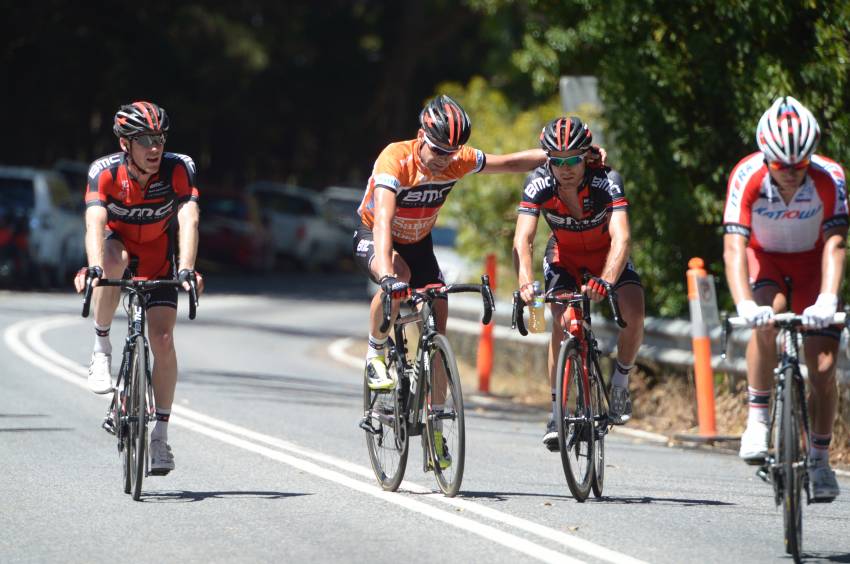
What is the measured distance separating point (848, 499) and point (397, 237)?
2906 millimetres

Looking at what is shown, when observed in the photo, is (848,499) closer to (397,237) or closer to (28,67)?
(397,237)

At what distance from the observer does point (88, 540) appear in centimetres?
726

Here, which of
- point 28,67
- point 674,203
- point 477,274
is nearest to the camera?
point 674,203

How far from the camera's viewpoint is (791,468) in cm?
672

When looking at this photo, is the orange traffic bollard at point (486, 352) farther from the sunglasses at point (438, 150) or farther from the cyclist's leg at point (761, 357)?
the cyclist's leg at point (761, 357)

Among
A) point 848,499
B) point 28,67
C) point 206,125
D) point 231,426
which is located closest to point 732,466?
point 848,499

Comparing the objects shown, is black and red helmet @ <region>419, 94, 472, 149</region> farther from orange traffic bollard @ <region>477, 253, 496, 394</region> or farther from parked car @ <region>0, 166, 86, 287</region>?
parked car @ <region>0, 166, 86, 287</region>

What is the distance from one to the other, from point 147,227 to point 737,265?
3307 millimetres

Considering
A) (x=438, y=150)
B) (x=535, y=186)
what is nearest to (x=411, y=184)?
(x=438, y=150)

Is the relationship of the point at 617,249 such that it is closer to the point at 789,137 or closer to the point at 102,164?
the point at 789,137

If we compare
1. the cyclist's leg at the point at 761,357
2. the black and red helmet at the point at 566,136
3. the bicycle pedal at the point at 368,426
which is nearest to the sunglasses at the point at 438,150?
the black and red helmet at the point at 566,136

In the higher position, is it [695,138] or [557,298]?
[695,138]

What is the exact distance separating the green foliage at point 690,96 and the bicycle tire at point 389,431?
458cm

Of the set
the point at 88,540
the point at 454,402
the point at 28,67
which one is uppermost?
the point at 28,67
